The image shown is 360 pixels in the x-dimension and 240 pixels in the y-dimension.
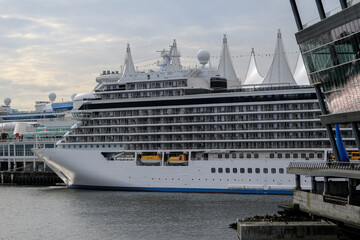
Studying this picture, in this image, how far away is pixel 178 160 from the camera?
5456cm

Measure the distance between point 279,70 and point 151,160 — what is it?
14093mm

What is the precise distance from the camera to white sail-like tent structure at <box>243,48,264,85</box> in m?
62.9

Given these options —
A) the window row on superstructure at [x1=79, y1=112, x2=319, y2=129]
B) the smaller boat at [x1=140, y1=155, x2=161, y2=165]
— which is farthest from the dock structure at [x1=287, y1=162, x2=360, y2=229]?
the smaller boat at [x1=140, y1=155, x2=161, y2=165]

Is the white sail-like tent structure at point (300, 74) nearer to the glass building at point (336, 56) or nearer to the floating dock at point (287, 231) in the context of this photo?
the glass building at point (336, 56)

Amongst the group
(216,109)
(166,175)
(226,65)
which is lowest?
(166,175)

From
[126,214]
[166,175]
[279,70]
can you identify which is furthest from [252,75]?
[126,214]

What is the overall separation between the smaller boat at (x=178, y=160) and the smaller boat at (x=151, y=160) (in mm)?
1141

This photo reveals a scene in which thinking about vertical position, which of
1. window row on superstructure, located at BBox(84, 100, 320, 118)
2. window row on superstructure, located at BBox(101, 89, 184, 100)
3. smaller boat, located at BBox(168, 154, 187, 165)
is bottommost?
smaller boat, located at BBox(168, 154, 187, 165)

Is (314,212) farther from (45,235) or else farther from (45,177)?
(45,177)

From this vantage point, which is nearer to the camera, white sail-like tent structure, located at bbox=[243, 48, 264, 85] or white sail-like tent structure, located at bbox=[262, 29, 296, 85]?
white sail-like tent structure, located at bbox=[262, 29, 296, 85]

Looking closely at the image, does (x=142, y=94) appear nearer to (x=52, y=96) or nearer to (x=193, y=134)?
(x=193, y=134)

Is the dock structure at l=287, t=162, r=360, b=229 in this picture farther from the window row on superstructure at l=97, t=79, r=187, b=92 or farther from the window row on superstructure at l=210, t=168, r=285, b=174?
the window row on superstructure at l=97, t=79, r=187, b=92

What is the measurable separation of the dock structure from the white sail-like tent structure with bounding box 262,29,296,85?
2225 cm

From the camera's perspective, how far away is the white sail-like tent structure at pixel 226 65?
6406 centimetres
